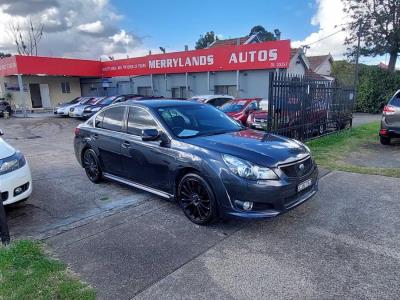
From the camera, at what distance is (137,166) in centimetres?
481

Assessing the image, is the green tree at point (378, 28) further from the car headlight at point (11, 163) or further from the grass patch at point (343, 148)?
the car headlight at point (11, 163)

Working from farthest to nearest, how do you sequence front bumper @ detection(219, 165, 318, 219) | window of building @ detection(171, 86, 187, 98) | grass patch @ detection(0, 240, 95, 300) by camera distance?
window of building @ detection(171, 86, 187, 98)
front bumper @ detection(219, 165, 318, 219)
grass patch @ detection(0, 240, 95, 300)

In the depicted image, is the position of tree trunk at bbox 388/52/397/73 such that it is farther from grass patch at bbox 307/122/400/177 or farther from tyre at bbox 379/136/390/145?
tyre at bbox 379/136/390/145

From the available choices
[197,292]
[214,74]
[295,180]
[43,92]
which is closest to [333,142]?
[295,180]

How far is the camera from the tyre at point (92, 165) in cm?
575

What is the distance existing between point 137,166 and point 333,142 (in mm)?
7174

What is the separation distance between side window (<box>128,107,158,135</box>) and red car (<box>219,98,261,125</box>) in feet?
21.5

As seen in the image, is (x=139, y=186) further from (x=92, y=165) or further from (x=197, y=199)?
(x=92, y=165)

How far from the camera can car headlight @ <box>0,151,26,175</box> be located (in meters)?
4.24

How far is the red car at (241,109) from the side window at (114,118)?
6.26 m

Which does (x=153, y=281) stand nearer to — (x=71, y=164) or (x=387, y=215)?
(x=387, y=215)

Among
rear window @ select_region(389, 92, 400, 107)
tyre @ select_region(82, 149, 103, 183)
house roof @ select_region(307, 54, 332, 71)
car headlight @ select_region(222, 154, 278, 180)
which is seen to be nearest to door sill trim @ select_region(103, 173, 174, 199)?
tyre @ select_region(82, 149, 103, 183)

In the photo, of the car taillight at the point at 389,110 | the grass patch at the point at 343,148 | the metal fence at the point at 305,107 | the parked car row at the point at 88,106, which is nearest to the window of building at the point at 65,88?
the parked car row at the point at 88,106

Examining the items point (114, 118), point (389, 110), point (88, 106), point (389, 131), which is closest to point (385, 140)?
point (389, 131)
